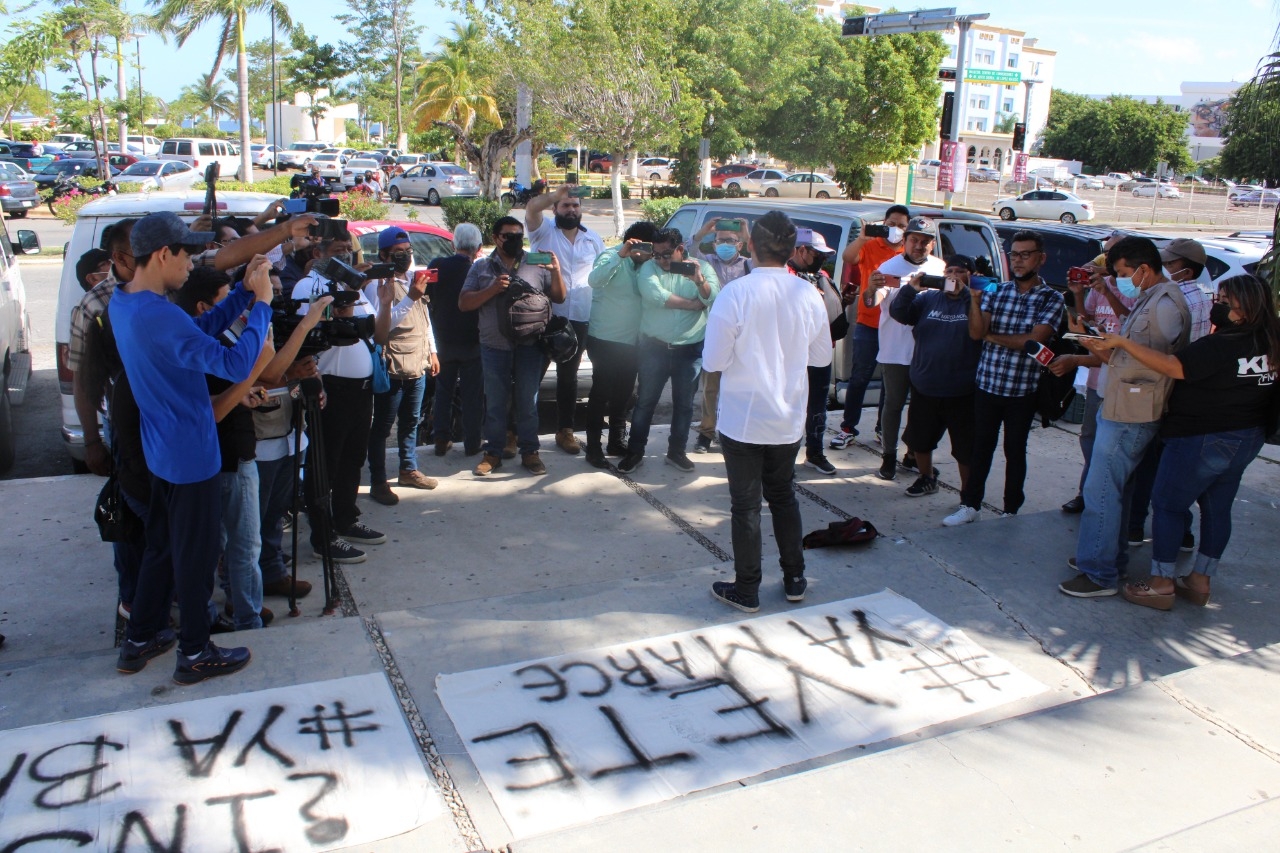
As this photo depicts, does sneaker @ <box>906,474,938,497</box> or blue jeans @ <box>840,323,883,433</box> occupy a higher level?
blue jeans @ <box>840,323,883,433</box>

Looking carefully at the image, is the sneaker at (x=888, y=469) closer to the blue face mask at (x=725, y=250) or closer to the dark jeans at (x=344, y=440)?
the blue face mask at (x=725, y=250)

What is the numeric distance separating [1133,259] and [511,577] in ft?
11.1

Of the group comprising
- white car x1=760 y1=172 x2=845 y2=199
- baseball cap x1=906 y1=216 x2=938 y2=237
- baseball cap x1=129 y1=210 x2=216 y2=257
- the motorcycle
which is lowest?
baseball cap x1=129 y1=210 x2=216 y2=257

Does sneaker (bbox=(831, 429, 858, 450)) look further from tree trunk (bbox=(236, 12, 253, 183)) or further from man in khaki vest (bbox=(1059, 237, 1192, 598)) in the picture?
tree trunk (bbox=(236, 12, 253, 183))

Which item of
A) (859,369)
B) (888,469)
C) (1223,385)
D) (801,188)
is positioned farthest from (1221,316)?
(801,188)

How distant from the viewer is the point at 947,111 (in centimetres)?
1891

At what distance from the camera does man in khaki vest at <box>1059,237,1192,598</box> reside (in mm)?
4562

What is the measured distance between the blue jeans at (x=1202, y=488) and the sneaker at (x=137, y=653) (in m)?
4.38

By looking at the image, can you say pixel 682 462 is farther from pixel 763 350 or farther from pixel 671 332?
pixel 763 350

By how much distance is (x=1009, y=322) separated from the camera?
545 cm

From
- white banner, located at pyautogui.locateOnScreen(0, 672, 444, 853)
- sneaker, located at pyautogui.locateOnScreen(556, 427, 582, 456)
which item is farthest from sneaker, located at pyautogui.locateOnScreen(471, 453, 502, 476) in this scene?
white banner, located at pyautogui.locateOnScreen(0, 672, 444, 853)

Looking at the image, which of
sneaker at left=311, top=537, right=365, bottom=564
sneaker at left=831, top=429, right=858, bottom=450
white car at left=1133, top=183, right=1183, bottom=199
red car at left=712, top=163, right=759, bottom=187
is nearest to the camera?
sneaker at left=311, top=537, right=365, bottom=564

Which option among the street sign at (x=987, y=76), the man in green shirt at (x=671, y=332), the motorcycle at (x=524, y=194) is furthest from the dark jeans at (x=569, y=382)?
the street sign at (x=987, y=76)

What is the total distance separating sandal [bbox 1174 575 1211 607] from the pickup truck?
3689 cm
